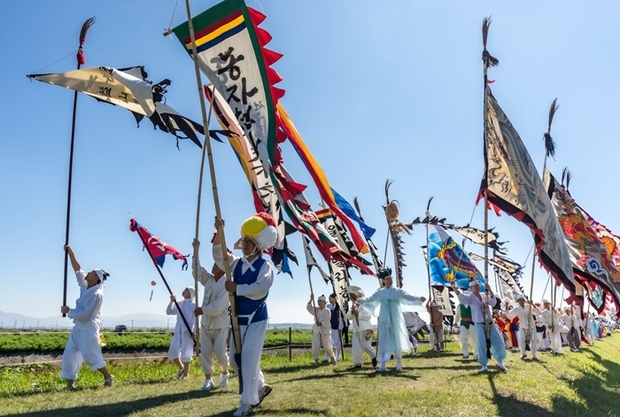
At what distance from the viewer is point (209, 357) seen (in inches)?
316

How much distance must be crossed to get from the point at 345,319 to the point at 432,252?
579cm

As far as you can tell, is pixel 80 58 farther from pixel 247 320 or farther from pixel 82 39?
pixel 247 320

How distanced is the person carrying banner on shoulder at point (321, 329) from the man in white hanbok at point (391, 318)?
2757 millimetres

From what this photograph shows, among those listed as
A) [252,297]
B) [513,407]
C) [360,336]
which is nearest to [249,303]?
[252,297]

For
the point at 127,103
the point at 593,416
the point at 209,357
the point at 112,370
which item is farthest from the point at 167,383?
the point at 593,416

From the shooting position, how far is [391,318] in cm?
1108

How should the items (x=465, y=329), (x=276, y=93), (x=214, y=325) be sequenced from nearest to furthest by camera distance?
(x=276, y=93) → (x=214, y=325) → (x=465, y=329)

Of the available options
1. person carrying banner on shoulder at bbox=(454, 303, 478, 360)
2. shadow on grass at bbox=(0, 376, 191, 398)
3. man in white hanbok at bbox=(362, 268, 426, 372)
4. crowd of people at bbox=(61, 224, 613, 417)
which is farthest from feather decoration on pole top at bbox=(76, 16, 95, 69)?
person carrying banner on shoulder at bbox=(454, 303, 478, 360)

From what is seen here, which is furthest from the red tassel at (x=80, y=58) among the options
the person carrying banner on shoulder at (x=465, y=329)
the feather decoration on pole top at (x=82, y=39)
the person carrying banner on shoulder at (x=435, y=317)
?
the person carrying banner on shoulder at (x=435, y=317)

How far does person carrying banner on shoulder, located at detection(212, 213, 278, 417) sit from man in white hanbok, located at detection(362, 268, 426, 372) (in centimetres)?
524

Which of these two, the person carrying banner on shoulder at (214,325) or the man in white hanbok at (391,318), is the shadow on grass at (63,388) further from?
the man in white hanbok at (391,318)

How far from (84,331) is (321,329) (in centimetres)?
706

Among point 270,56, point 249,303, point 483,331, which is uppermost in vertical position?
point 270,56

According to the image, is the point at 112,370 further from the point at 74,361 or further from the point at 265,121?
the point at 265,121
